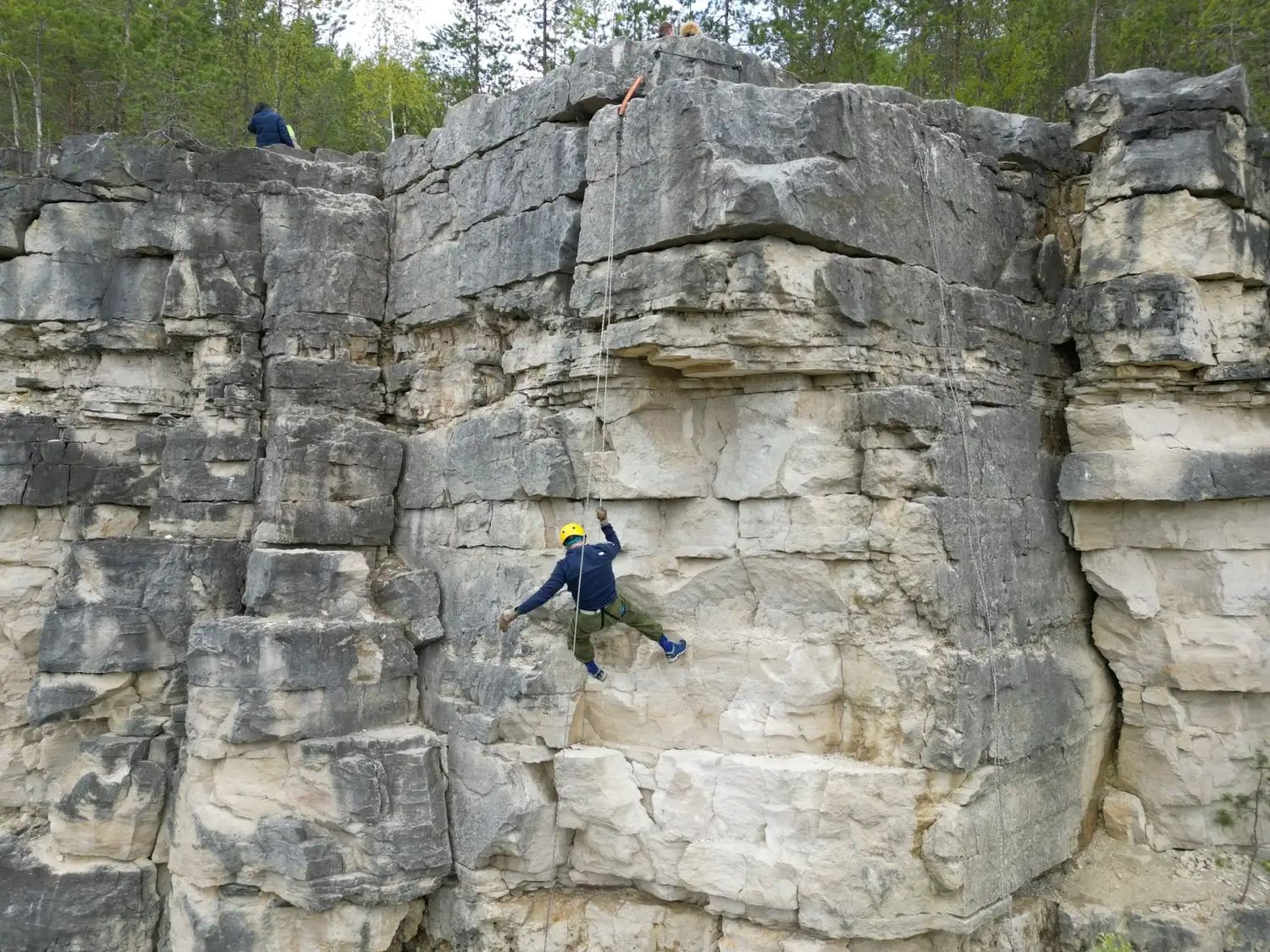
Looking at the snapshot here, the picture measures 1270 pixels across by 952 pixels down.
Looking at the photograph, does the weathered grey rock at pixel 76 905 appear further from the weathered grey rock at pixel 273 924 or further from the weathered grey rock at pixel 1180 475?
the weathered grey rock at pixel 1180 475

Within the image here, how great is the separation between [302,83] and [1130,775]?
14490mm

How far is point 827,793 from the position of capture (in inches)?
276

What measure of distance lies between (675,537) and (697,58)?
12.4 ft

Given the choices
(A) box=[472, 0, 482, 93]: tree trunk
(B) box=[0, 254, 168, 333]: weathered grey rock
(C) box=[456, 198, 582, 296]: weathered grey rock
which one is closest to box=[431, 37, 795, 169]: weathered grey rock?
(C) box=[456, 198, 582, 296]: weathered grey rock

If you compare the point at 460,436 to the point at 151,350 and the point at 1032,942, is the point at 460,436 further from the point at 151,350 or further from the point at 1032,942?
the point at 1032,942

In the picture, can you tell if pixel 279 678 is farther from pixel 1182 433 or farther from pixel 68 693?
pixel 1182 433

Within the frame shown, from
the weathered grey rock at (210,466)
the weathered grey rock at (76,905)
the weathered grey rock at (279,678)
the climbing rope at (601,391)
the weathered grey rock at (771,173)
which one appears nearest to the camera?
the weathered grey rock at (771,173)

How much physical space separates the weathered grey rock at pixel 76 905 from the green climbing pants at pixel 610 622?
4.86m

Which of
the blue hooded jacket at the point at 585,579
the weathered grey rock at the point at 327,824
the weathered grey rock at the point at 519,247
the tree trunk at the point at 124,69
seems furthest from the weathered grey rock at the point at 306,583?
the tree trunk at the point at 124,69

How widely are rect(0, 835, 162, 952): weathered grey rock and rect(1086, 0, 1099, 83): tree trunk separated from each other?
13.9 m

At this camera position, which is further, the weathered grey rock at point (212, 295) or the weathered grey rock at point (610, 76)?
the weathered grey rock at point (212, 295)

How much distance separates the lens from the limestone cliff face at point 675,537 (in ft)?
23.3

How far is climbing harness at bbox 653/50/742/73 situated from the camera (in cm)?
757

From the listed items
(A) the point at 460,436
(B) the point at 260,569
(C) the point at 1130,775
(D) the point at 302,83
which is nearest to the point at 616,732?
(A) the point at 460,436
